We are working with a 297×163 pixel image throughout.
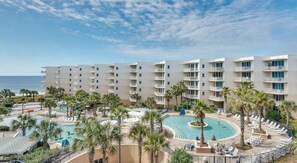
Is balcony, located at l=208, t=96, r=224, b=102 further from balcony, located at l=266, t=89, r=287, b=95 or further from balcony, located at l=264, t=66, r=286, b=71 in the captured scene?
balcony, located at l=264, t=66, r=286, b=71

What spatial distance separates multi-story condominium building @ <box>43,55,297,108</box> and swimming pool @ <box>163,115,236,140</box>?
12231mm

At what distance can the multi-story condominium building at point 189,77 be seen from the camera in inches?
1740

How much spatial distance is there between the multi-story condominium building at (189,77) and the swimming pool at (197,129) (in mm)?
12231

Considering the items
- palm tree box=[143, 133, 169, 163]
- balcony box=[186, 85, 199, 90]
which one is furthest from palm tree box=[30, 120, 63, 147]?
balcony box=[186, 85, 199, 90]

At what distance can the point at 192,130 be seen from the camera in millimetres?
35719

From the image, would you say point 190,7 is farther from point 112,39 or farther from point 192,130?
point 112,39

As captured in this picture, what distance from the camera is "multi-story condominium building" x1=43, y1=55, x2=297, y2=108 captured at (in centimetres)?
4419

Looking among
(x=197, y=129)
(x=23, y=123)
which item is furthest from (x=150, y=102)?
(x=23, y=123)

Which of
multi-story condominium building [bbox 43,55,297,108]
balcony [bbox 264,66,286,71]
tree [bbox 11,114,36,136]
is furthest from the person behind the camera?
multi-story condominium building [bbox 43,55,297,108]

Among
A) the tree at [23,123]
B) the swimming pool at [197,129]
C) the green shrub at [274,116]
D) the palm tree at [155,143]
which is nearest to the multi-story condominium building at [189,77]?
the green shrub at [274,116]

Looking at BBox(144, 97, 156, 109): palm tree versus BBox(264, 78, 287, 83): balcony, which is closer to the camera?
BBox(264, 78, 287, 83): balcony

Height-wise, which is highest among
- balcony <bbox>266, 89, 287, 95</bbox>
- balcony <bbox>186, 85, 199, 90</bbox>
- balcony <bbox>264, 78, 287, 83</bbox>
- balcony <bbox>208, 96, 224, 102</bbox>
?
balcony <bbox>264, 78, 287, 83</bbox>

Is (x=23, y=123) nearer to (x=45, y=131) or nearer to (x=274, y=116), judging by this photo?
(x=45, y=131)

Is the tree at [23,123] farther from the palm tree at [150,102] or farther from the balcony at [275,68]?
the balcony at [275,68]
